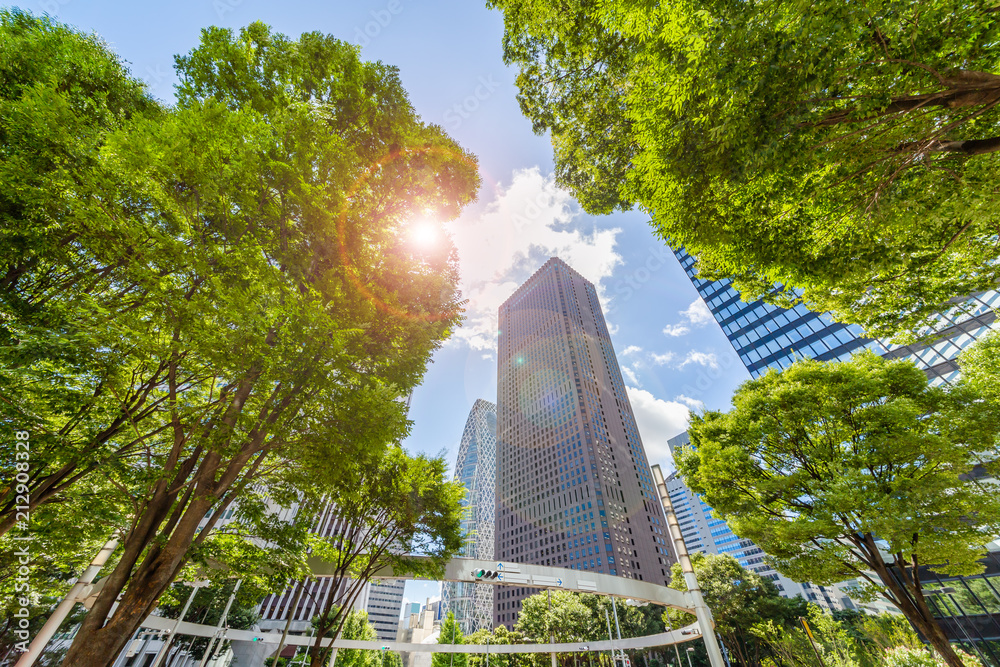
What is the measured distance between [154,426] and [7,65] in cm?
750

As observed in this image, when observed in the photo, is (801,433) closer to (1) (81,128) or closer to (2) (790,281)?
(2) (790,281)

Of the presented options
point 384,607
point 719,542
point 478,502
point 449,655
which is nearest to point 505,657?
point 449,655

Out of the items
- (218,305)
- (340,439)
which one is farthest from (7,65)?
(340,439)

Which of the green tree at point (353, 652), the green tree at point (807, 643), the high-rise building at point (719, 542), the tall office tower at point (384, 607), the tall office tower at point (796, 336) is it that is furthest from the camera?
the tall office tower at point (384, 607)

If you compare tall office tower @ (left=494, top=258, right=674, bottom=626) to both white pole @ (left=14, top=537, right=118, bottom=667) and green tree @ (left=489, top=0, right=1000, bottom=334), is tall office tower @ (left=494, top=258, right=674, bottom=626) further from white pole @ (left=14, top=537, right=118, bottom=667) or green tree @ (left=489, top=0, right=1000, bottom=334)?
green tree @ (left=489, top=0, right=1000, bottom=334)

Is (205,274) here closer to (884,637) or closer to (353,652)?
(884,637)

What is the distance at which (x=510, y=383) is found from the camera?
106m

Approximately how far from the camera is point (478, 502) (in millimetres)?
110812

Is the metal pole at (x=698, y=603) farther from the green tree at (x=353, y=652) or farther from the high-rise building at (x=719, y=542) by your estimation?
the high-rise building at (x=719, y=542)

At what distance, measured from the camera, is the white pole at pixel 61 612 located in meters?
6.81

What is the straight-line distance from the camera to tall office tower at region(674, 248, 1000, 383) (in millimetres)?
25344

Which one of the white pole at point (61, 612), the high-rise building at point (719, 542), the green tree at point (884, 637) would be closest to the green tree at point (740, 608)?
the green tree at point (884, 637)

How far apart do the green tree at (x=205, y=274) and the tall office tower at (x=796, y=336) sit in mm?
30094

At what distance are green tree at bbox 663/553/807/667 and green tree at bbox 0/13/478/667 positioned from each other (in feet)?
118
